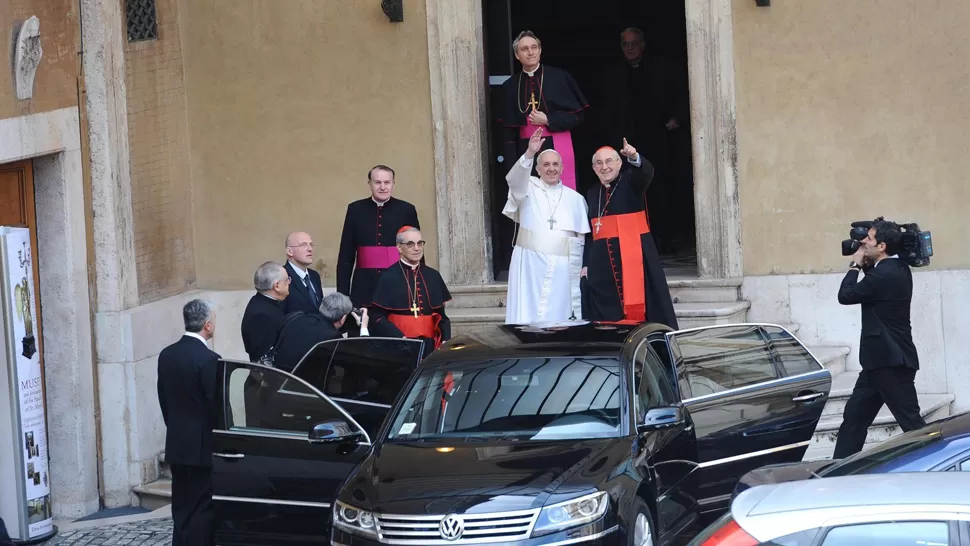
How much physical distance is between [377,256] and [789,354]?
3693mm

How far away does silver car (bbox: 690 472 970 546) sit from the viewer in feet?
15.8

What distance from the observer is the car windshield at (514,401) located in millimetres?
7594

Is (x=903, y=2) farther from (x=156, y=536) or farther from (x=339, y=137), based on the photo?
(x=156, y=536)

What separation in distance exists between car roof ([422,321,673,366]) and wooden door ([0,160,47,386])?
4.42 meters

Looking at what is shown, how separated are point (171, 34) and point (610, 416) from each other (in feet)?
Answer: 22.9

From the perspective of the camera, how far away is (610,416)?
761cm

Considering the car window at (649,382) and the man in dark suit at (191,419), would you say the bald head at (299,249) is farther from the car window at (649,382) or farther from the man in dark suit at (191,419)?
the car window at (649,382)

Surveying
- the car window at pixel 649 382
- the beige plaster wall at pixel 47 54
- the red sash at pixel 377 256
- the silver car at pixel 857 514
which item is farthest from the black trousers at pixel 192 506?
the silver car at pixel 857 514

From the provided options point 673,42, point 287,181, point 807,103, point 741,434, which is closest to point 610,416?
point 741,434

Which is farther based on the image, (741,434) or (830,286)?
(830,286)

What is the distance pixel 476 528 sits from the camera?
266 inches

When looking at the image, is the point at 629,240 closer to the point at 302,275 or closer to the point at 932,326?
the point at 302,275

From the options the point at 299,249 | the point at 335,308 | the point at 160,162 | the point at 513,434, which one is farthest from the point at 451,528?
the point at 160,162

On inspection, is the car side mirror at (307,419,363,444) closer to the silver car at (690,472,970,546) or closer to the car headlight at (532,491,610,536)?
the car headlight at (532,491,610,536)
